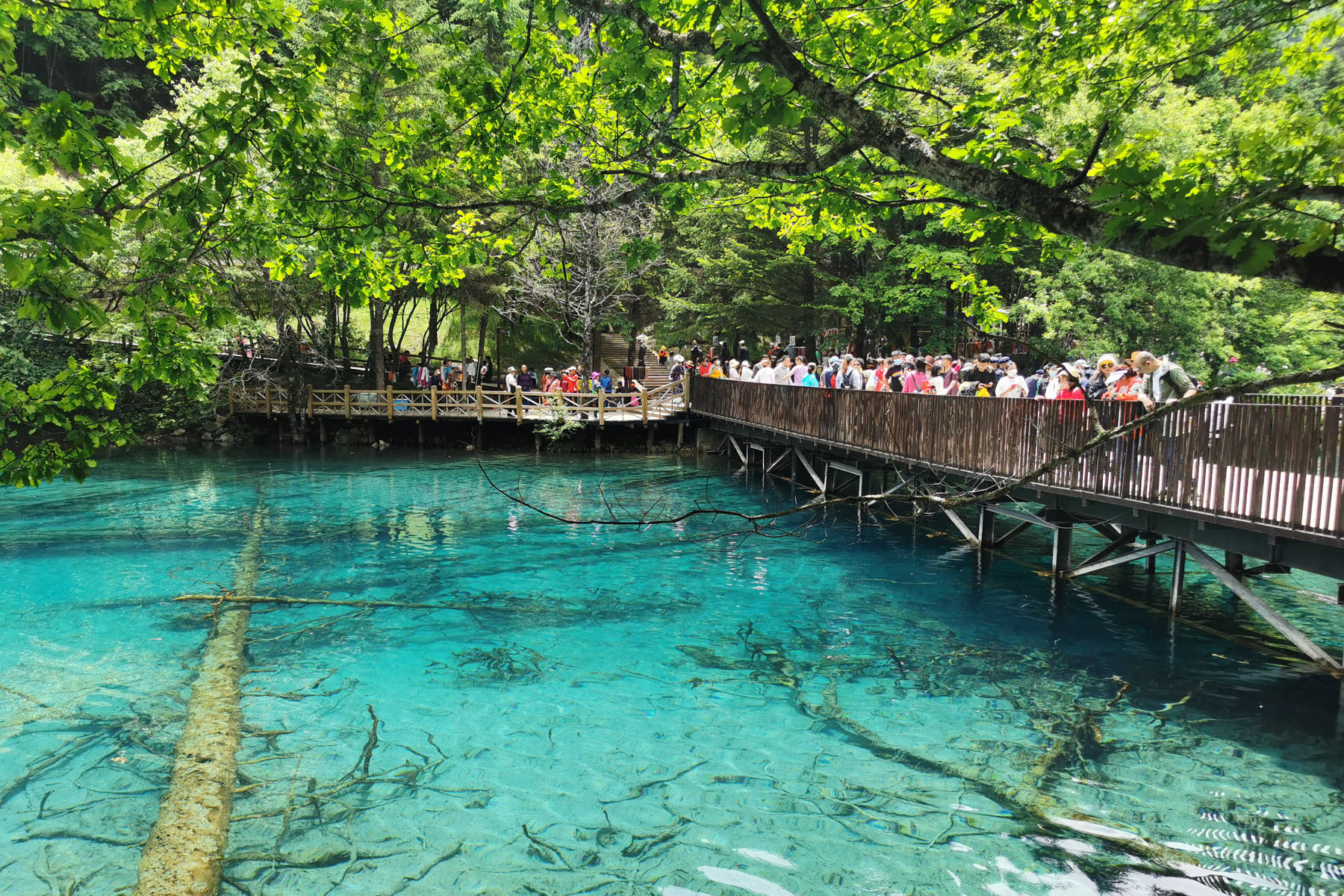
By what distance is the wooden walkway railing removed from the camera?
1180 inches

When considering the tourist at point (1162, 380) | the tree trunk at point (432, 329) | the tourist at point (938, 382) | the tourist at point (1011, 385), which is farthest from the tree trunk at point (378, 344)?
the tourist at point (1162, 380)

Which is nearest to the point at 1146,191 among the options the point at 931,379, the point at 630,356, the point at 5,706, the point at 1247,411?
the point at 1247,411

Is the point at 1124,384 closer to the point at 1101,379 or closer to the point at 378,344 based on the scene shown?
the point at 1101,379

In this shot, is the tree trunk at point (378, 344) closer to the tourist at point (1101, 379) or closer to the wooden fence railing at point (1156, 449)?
the wooden fence railing at point (1156, 449)

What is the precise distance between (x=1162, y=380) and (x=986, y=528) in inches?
232

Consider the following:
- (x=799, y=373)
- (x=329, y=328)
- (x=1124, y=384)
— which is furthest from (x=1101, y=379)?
(x=329, y=328)

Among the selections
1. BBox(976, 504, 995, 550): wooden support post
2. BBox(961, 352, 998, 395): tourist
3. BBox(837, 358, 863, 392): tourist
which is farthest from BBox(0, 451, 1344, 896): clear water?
BBox(837, 358, 863, 392): tourist

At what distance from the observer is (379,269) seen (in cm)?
625

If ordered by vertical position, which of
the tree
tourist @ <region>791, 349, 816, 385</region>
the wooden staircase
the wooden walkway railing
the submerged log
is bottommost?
the submerged log

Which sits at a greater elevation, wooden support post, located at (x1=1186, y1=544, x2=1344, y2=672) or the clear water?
wooden support post, located at (x1=1186, y1=544, x2=1344, y2=672)

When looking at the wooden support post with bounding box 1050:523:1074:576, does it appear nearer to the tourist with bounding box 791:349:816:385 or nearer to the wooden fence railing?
the wooden fence railing

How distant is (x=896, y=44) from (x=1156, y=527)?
622 centimetres

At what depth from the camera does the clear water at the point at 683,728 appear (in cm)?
576

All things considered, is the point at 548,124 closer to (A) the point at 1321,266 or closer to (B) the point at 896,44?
(B) the point at 896,44
